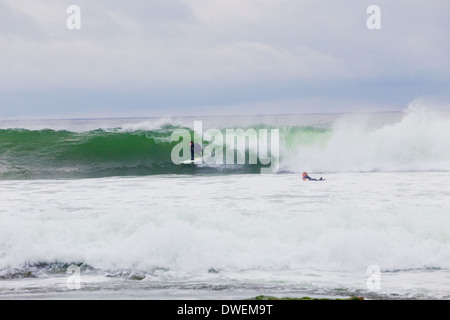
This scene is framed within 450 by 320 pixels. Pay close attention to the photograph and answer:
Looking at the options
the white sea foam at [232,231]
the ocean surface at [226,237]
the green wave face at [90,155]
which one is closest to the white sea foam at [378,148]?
the green wave face at [90,155]

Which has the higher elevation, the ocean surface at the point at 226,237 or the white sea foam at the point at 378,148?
the white sea foam at the point at 378,148

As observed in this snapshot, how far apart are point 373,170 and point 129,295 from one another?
1378 cm

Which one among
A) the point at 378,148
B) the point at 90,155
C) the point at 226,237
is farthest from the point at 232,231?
the point at 90,155

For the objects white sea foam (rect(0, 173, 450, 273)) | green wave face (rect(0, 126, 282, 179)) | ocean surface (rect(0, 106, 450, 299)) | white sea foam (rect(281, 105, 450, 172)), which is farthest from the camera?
white sea foam (rect(281, 105, 450, 172))

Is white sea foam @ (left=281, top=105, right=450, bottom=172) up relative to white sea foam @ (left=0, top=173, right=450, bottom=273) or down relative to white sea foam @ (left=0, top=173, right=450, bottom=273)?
up

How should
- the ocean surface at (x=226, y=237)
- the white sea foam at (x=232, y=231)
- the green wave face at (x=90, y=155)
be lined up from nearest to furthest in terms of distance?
the ocean surface at (x=226, y=237)
the white sea foam at (x=232, y=231)
the green wave face at (x=90, y=155)

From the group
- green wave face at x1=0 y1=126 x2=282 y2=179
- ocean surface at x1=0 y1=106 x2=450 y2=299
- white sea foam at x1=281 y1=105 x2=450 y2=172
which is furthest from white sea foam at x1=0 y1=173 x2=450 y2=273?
white sea foam at x1=281 y1=105 x2=450 y2=172

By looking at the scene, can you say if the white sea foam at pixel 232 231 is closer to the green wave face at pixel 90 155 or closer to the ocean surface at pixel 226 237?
the ocean surface at pixel 226 237

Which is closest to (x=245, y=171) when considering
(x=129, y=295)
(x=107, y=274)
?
(x=107, y=274)

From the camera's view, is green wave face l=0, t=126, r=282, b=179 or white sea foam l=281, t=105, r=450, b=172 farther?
white sea foam l=281, t=105, r=450, b=172

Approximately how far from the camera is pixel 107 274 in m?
7.64

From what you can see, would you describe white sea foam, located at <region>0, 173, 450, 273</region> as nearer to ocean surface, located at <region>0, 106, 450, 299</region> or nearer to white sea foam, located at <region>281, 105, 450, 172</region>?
ocean surface, located at <region>0, 106, 450, 299</region>

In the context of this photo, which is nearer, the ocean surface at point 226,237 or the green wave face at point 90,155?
the ocean surface at point 226,237
